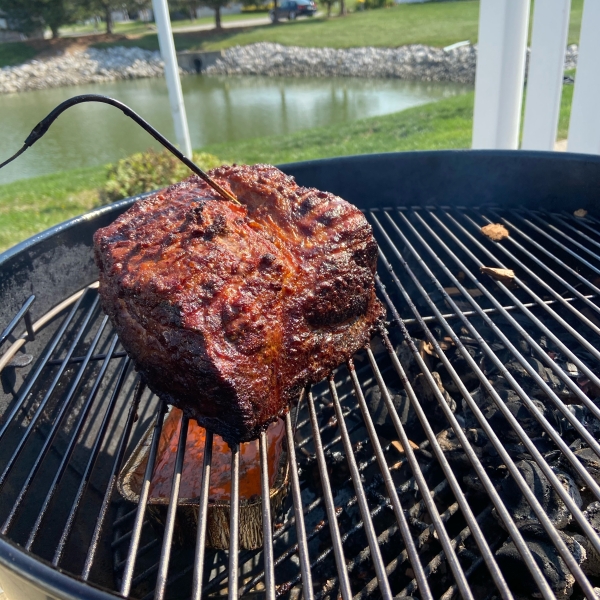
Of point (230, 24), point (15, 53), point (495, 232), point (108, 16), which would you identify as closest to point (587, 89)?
point (495, 232)

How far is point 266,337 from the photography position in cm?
170

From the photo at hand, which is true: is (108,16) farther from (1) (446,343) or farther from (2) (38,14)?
(1) (446,343)

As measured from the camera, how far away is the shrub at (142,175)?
705cm

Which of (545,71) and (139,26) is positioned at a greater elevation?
(139,26)

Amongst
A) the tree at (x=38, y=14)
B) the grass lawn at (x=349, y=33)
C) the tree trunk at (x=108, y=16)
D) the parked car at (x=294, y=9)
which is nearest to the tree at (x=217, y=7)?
the grass lawn at (x=349, y=33)

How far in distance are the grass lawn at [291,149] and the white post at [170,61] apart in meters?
1.94

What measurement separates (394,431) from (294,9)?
44.5m

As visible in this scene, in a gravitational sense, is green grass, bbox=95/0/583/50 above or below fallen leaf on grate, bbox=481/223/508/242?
above

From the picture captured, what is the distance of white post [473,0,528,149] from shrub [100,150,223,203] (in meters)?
4.20

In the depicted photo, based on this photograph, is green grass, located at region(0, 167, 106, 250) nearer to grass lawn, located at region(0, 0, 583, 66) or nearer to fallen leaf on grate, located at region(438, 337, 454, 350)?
fallen leaf on grate, located at region(438, 337, 454, 350)

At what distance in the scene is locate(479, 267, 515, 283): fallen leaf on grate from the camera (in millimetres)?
2533

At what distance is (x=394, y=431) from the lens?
228 cm

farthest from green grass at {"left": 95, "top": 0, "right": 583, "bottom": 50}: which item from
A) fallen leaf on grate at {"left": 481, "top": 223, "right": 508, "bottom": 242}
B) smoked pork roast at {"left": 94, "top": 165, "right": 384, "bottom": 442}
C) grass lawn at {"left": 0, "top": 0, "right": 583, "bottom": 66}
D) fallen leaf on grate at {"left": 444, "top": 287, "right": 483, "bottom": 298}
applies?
smoked pork roast at {"left": 94, "top": 165, "right": 384, "bottom": 442}

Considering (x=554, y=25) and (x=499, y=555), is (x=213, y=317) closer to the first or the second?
(x=499, y=555)
